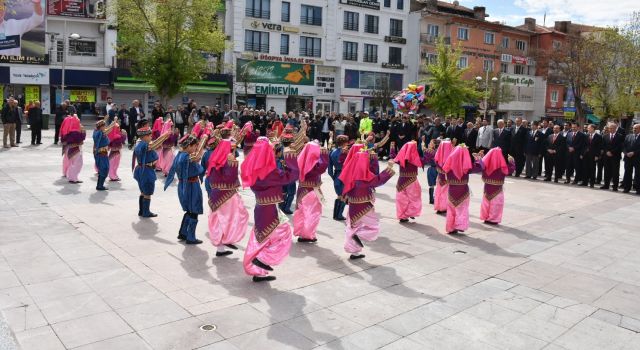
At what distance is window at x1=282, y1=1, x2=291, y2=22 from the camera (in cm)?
4238

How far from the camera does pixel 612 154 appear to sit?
55.6 feet

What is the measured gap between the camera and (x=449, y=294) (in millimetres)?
6945

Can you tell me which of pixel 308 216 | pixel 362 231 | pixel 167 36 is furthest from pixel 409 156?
pixel 167 36

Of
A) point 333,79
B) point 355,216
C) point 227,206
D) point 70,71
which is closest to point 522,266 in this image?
point 355,216

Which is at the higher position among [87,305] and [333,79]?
[333,79]

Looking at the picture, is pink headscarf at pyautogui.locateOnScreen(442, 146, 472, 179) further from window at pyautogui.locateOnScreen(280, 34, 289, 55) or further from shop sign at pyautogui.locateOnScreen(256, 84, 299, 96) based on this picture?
window at pyautogui.locateOnScreen(280, 34, 289, 55)

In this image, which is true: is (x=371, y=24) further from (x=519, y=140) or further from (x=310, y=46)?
(x=519, y=140)

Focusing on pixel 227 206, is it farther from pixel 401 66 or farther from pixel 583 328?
pixel 401 66

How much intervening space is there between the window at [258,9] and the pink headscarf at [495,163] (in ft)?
107

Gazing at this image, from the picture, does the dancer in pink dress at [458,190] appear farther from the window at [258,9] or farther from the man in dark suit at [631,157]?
the window at [258,9]

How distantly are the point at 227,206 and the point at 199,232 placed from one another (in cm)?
175

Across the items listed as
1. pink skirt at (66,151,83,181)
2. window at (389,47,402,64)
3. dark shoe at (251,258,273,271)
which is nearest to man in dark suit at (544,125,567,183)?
dark shoe at (251,258,273,271)

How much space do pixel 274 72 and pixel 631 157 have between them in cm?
2949

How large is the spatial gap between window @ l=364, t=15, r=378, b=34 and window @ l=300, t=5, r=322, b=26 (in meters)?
4.63
